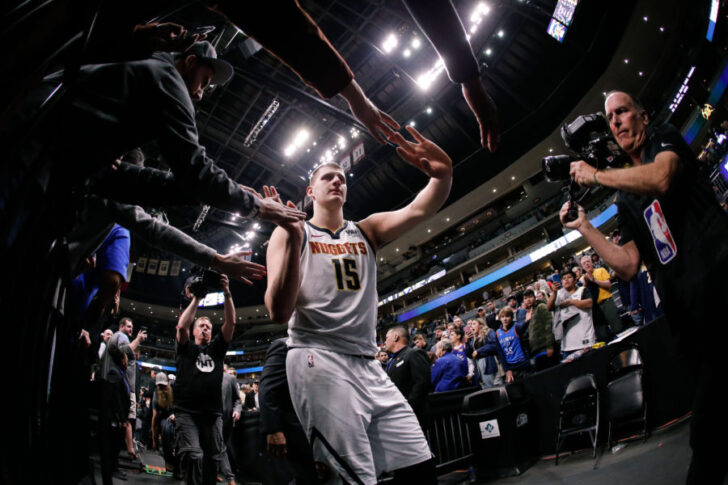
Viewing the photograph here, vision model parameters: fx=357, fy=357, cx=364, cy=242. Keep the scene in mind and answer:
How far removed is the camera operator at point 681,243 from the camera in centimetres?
131

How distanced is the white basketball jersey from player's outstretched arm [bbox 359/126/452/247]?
18 cm

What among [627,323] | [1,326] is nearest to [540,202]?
[627,323]

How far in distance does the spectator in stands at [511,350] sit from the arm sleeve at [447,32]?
5662 millimetres

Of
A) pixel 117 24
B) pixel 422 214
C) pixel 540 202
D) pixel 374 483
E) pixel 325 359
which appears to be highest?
pixel 540 202

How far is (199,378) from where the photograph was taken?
13.0 ft

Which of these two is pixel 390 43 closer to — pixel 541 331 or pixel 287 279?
pixel 541 331

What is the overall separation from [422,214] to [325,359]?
946 millimetres

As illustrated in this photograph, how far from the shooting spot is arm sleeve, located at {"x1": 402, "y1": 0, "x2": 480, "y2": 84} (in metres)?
1.25

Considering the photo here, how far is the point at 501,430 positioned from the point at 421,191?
329cm

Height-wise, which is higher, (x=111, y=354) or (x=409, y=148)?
(x=409, y=148)

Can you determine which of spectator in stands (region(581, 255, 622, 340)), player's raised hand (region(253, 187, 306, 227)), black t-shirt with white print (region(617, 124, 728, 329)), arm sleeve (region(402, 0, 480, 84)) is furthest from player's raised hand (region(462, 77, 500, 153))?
spectator in stands (region(581, 255, 622, 340))

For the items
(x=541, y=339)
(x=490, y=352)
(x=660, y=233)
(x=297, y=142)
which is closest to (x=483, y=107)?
(x=660, y=233)

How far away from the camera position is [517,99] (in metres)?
17.8

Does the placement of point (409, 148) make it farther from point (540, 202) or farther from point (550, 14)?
point (540, 202)
